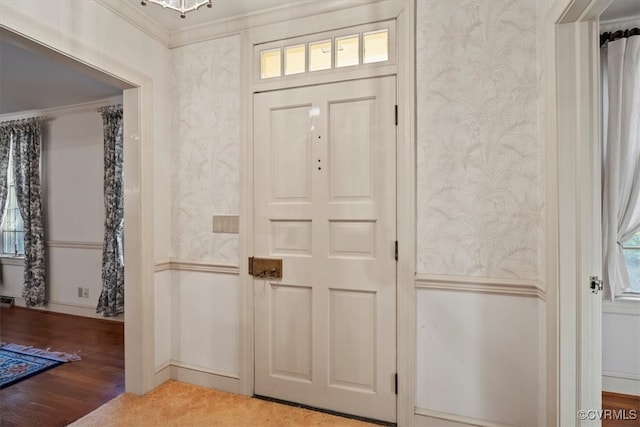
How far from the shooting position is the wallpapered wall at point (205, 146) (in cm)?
233

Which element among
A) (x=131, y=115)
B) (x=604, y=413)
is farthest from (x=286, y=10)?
(x=604, y=413)

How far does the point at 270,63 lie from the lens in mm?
2273

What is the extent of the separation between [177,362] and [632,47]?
3895 millimetres

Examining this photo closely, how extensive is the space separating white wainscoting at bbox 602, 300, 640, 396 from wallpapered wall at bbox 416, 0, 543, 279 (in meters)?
1.15

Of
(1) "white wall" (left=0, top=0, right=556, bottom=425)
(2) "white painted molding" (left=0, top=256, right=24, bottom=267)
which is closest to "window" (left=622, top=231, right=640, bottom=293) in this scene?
(1) "white wall" (left=0, top=0, right=556, bottom=425)

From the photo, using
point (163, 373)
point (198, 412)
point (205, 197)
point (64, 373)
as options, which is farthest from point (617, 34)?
point (64, 373)

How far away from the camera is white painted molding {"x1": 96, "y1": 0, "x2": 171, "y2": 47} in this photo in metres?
2.06

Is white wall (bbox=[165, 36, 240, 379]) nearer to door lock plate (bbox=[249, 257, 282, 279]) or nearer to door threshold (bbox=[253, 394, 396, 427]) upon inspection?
door lock plate (bbox=[249, 257, 282, 279])

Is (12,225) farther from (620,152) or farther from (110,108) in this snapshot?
(620,152)

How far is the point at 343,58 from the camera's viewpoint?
208 cm

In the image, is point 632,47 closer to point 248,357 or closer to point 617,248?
point 617,248

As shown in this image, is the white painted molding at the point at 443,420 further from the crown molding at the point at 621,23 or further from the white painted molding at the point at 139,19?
the white painted molding at the point at 139,19

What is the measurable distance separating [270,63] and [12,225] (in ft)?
15.4

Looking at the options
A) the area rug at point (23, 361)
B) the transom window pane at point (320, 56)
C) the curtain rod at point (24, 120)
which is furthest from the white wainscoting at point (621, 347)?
the curtain rod at point (24, 120)
